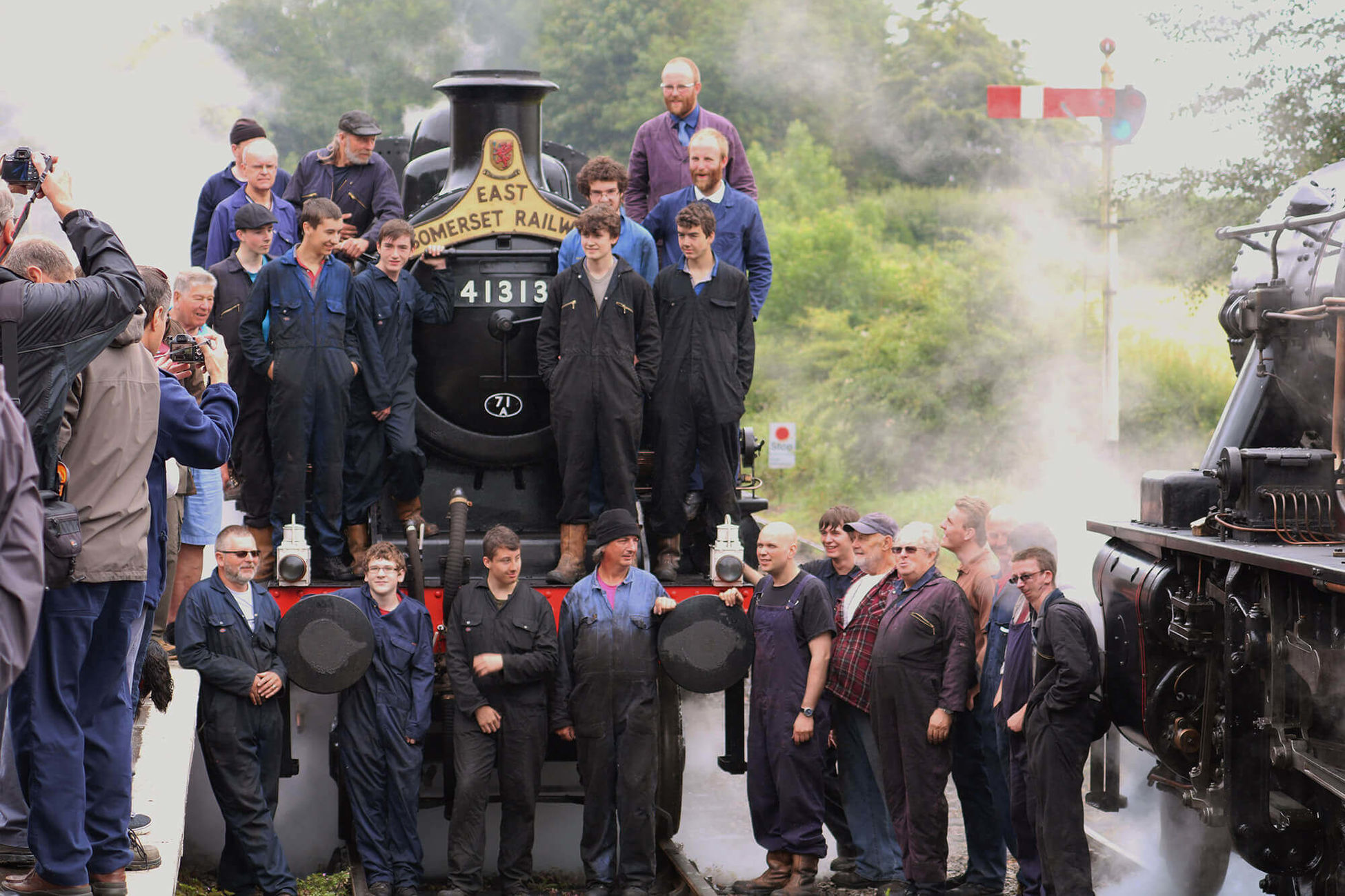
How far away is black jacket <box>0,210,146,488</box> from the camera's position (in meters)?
3.63

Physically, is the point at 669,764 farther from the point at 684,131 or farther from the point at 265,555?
the point at 684,131

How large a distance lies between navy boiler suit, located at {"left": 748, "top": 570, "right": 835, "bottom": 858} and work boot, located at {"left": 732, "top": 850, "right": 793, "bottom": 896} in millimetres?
39

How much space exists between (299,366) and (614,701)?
1.93m

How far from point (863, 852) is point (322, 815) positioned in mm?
2494

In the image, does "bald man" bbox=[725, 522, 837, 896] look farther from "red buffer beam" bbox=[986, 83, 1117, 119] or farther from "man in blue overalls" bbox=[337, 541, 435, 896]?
"red buffer beam" bbox=[986, 83, 1117, 119]

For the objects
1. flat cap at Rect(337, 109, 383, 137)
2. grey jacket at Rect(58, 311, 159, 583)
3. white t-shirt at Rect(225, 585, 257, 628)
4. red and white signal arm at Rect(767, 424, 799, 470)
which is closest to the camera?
grey jacket at Rect(58, 311, 159, 583)

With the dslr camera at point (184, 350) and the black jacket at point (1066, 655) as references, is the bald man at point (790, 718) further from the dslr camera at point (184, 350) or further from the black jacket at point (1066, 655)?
the dslr camera at point (184, 350)

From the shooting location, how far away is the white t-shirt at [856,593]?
21.2 feet

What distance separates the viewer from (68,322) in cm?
369

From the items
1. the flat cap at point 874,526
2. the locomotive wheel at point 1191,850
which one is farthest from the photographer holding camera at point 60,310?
the locomotive wheel at point 1191,850

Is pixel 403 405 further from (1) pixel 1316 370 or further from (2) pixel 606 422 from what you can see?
(1) pixel 1316 370

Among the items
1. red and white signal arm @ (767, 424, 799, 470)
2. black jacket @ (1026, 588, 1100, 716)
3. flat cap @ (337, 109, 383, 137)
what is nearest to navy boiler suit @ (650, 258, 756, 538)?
black jacket @ (1026, 588, 1100, 716)

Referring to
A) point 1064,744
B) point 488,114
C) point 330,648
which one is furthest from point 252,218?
point 1064,744

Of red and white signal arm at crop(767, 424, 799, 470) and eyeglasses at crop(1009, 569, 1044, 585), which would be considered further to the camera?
red and white signal arm at crop(767, 424, 799, 470)
